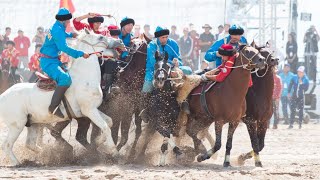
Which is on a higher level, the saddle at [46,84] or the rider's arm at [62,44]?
the rider's arm at [62,44]

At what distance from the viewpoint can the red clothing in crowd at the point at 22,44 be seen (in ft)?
78.2

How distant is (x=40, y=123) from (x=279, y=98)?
10915 mm

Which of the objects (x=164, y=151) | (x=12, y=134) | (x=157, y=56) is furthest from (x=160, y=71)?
(x=12, y=134)

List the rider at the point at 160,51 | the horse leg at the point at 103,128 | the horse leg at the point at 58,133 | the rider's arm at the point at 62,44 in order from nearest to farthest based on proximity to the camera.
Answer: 1. the rider's arm at the point at 62,44
2. the horse leg at the point at 103,128
3. the rider at the point at 160,51
4. the horse leg at the point at 58,133

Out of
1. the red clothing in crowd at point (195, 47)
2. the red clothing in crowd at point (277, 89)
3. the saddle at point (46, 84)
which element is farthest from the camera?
the red clothing in crowd at point (195, 47)

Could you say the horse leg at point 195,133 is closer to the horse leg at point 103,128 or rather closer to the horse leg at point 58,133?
the horse leg at point 103,128

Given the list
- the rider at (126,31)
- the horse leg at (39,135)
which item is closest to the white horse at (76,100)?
the horse leg at (39,135)

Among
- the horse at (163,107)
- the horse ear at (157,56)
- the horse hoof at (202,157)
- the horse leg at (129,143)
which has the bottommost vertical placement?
the horse hoof at (202,157)

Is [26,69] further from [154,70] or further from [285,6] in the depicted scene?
[154,70]

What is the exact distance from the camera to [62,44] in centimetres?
1231

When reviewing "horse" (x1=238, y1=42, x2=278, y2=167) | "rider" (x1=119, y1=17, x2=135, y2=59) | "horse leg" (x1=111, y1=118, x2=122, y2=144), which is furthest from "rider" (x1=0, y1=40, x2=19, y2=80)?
"horse" (x1=238, y1=42, x2=278, y2=167)

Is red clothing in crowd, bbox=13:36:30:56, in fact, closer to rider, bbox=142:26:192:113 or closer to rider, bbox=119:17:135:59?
rider, bbox=119:17:135:59

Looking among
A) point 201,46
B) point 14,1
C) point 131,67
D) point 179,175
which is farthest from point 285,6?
point 179,175

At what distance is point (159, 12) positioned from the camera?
29531 millimetres
